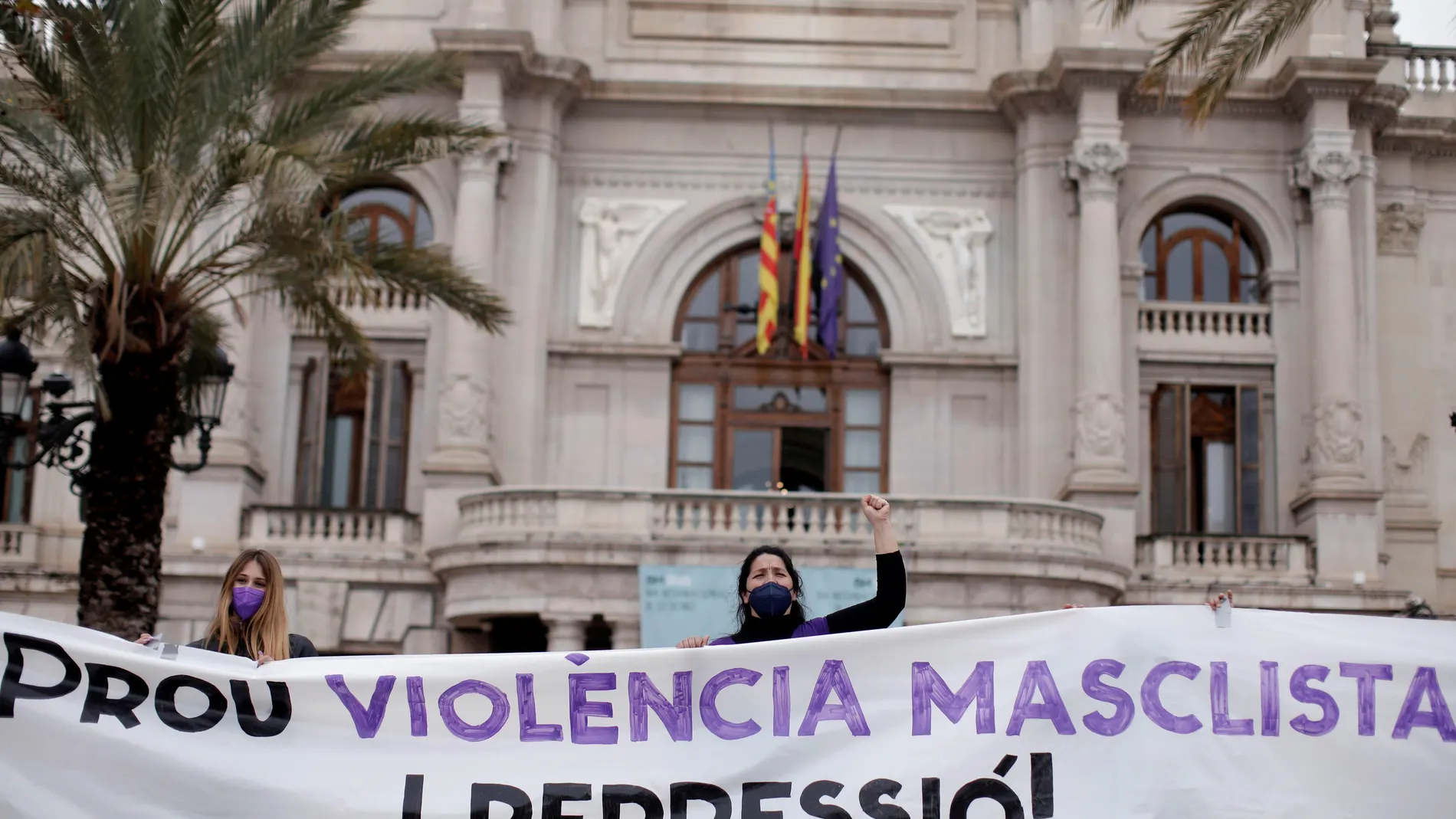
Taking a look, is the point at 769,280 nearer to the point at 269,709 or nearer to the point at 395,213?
the point at 395,213

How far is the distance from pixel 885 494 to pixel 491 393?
588cm

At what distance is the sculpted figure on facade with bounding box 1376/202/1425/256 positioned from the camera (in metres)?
30.4

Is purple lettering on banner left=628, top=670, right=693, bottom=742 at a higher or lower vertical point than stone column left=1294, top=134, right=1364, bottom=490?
lower

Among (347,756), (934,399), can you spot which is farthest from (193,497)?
(347,756)

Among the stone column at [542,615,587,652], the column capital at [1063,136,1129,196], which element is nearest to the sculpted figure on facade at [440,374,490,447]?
the stone column at [542,615,587,652]

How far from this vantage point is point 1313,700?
7.92 metres

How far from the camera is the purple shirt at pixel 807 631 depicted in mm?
8008

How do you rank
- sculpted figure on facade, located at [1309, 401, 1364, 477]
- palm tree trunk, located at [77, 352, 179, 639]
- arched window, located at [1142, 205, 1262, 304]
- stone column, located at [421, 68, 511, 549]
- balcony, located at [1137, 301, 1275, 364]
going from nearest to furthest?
1. palm tree trunk, located at [77, 352, 179, 639]
2. stone column, located at [421, 68, 511, 549]
3. sculpted figure on facade, located at [1309, 401, 1364, 477]
4. balcony, located at [1137, 301, 1275, 364]
5. arched window, located at [1142, 205, 1262, 304]

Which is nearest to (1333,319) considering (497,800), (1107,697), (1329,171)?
(1329,171)

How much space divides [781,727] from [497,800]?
1159 millimetres

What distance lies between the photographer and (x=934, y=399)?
29.4 m

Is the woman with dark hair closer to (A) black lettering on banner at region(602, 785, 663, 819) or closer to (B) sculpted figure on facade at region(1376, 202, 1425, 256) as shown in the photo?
(A) black lettering on banner at region(602, 785, 663, 819)

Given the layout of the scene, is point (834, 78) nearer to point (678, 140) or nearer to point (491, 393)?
point (678, 140)

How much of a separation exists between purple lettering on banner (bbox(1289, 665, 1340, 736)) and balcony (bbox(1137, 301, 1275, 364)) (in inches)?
865
